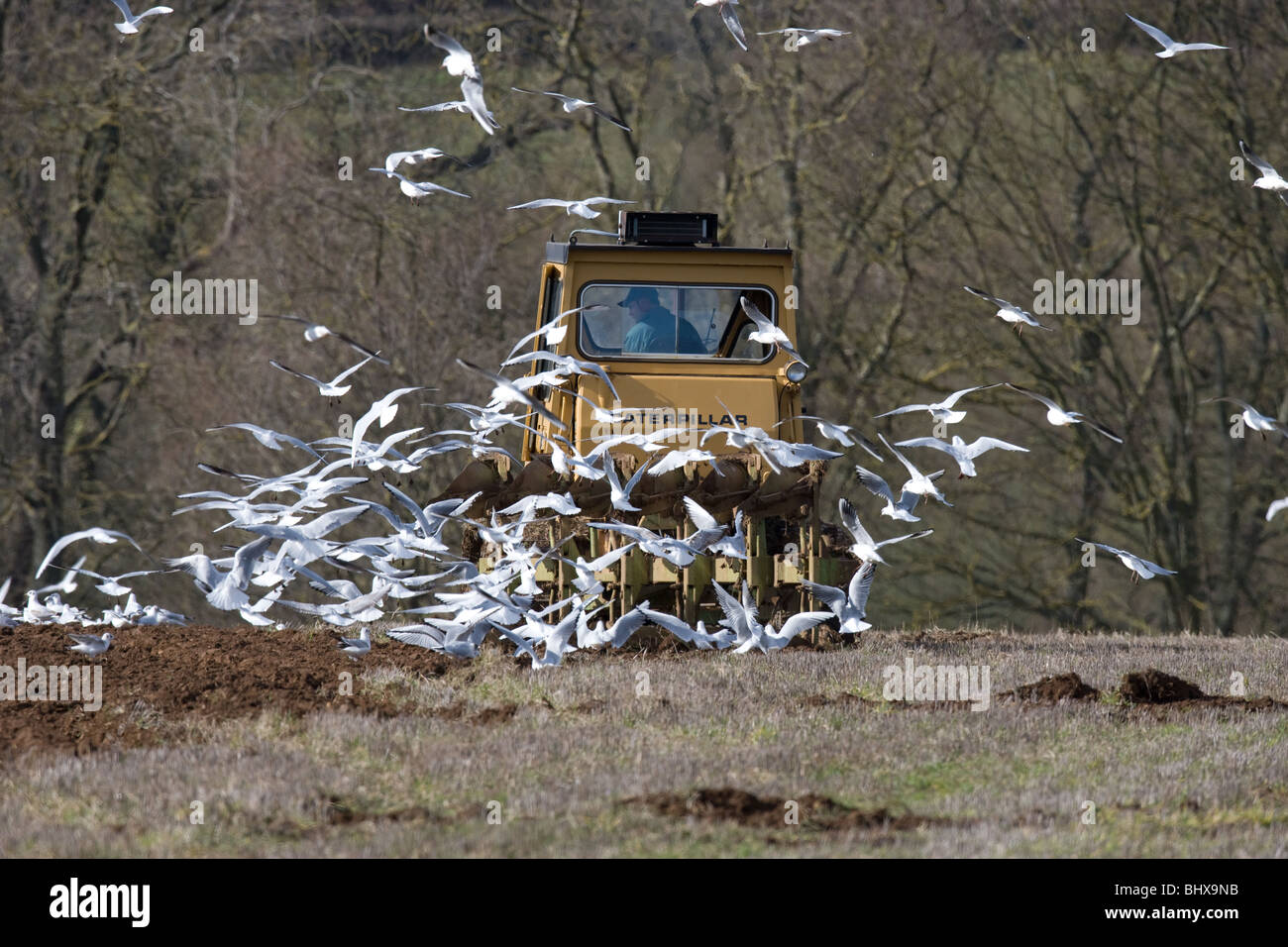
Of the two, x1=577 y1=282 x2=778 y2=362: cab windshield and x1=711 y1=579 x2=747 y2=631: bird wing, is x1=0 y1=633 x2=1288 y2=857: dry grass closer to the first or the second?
x1=711 y1=579 x2=747 y2=631: bird wing

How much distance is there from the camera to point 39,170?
20703 millimetres

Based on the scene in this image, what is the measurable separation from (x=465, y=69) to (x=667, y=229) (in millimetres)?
3080

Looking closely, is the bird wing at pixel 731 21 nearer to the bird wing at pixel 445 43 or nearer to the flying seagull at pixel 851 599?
the bird wing at pixel 445 43

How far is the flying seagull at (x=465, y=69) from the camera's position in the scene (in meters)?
7.28

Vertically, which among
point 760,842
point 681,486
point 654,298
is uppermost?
point 654,298

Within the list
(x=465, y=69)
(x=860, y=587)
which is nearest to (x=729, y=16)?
(x=465, y=69)

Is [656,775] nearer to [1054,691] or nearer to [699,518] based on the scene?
[699,518]

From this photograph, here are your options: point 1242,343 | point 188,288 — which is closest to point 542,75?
point 188,288

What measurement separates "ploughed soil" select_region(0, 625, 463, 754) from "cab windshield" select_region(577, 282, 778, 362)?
2380 mm

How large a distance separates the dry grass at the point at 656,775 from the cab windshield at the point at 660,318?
2.52 metres

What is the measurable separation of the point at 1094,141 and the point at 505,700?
47.3 ft

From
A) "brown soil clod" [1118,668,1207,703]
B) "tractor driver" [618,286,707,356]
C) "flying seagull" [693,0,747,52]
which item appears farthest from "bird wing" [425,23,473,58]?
"brown soil clod" [1118,668,1207,703]

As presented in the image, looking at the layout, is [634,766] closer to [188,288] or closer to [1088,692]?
[1088,692]

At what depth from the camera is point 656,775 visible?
19.8ft
